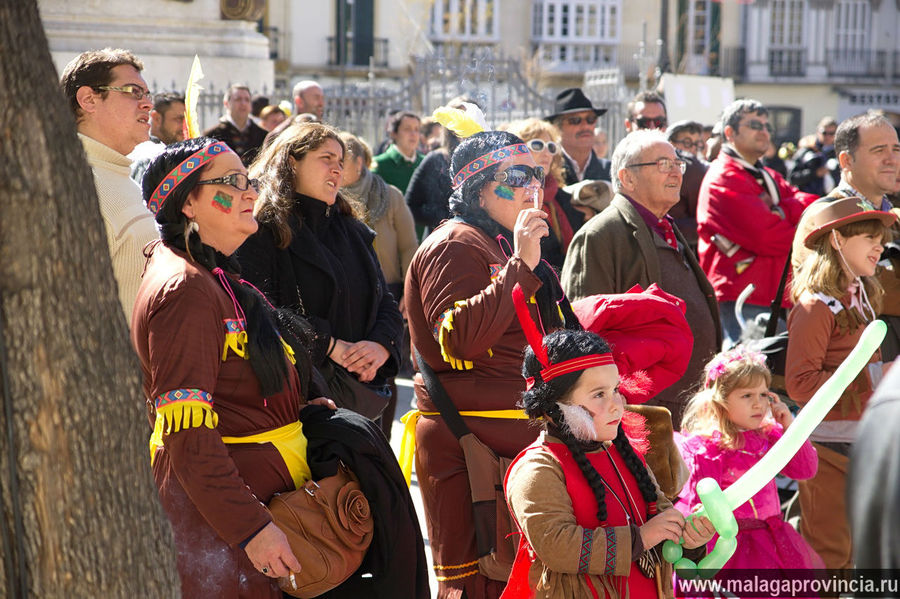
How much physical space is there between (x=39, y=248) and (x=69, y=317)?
5.6 inches

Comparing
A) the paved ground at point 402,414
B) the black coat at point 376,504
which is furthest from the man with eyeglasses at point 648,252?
the black coat at point 376,504

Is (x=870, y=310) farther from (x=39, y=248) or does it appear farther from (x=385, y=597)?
(x=39, y=248)

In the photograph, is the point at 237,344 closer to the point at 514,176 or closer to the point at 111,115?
the point at 514,176

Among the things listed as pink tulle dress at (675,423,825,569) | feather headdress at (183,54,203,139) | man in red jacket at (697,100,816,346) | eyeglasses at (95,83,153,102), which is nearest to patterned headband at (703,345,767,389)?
pink tulle dress at (675,423,825,569)

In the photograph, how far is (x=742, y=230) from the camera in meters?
6.55

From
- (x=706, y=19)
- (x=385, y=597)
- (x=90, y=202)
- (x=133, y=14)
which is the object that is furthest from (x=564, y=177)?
(x=706, y=19)

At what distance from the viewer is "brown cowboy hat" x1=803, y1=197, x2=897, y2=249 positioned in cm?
471

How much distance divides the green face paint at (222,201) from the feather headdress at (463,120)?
1424mm

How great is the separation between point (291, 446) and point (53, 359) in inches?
44.7

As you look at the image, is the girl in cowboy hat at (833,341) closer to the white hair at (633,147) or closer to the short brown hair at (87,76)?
the white hair at (633,147)

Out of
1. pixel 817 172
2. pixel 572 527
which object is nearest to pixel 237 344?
pixel 572 527

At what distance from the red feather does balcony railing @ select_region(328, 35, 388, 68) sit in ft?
107

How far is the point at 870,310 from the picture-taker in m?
4.80

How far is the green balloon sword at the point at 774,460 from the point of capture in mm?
2826
